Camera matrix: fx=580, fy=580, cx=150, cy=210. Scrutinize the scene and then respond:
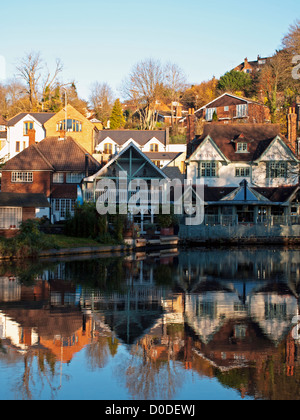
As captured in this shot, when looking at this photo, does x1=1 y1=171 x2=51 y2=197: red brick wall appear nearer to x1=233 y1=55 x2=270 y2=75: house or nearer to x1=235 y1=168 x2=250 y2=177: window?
x1=235 y1=168 x2=250 y2=177: window

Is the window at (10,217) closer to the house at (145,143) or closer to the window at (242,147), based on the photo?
the window at (242,147)

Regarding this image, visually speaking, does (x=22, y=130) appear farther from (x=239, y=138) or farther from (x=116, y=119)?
(x=239, y=138)

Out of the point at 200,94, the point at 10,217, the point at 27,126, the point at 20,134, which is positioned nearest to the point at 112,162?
the point at 10,217

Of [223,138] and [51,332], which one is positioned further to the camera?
[223,138]

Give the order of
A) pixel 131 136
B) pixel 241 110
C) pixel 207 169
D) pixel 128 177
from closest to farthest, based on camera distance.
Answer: pixel 128 177 → pixel 207 169 → pixel 131 136 → pixel 241 110

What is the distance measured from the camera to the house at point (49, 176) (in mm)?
60656

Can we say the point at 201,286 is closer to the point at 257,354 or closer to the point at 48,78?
the point at 257,354

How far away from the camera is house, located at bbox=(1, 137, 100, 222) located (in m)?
60.7

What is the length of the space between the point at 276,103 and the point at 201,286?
79.8 m

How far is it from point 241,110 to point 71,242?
59.4 m

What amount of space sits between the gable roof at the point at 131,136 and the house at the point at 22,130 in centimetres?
800

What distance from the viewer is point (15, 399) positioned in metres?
8.56

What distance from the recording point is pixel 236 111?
9294 cm

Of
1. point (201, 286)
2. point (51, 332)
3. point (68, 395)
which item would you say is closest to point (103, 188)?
point (201, 286)
